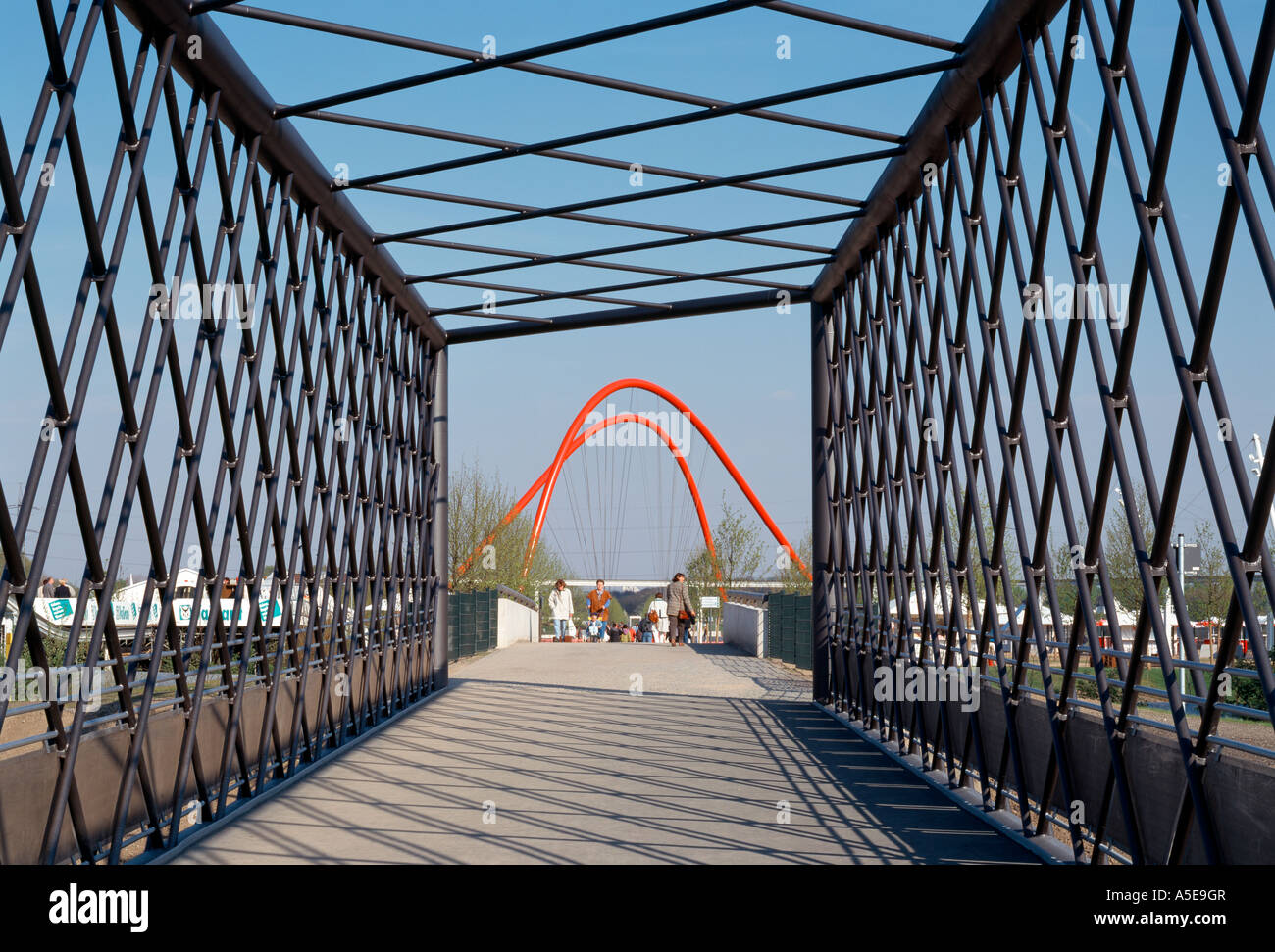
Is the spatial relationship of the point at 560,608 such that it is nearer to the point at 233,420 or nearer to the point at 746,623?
the point at 746,623

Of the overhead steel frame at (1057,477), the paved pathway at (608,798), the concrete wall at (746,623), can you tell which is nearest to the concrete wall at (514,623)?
the concrete wall at (746,623)

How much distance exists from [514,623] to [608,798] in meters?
22.4

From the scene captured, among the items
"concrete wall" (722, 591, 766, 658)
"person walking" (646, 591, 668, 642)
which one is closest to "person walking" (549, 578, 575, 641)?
"concrete wall" (722, 591, 766, 658)

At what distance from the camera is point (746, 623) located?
27.4 metres

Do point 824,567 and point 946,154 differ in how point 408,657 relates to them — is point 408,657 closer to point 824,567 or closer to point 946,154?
point 824,567

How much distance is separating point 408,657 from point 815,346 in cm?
614

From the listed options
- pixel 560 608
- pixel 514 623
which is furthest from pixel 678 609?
pixel 560 608

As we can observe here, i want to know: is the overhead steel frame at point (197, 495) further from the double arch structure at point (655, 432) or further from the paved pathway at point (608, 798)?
the double arch structure at point (655, 432)

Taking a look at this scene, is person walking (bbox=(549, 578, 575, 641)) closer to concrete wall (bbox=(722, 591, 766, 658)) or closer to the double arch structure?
concrete wall (bbox=(722, 591, 766, 658))

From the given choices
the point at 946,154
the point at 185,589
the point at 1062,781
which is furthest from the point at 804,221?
the point at 185,589

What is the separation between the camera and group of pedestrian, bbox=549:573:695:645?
28.2 meters

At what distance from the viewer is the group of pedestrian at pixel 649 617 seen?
28234mm

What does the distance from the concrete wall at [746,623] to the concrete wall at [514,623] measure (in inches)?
222
